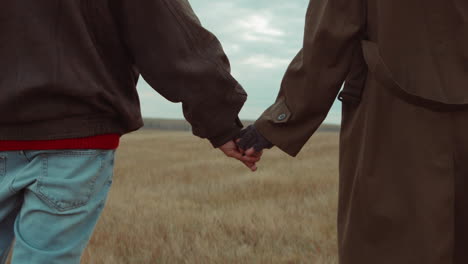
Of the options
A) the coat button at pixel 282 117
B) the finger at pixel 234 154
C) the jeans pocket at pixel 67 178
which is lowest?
the finger at pixel 234 154

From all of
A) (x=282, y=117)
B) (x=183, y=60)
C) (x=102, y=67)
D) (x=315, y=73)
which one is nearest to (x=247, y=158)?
(x=282, y=117)

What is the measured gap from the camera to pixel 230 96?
5.97ft

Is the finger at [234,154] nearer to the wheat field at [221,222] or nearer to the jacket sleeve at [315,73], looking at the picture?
the jacket sleeve at [315,73]

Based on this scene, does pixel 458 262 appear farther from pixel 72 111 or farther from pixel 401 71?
pixel 72 111

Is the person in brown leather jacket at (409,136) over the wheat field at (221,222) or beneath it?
over

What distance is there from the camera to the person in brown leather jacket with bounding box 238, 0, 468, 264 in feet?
5.90

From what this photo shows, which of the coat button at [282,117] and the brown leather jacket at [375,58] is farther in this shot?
the coat button at [282,117]

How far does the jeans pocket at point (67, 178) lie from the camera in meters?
1.40

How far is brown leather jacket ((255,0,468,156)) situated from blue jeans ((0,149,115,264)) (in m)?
0.88

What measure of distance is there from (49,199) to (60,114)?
0.23 metres

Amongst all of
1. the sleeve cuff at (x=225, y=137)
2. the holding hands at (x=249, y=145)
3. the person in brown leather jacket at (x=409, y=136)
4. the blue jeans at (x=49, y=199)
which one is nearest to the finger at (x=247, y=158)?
the holding hands at (x=249, y=145)

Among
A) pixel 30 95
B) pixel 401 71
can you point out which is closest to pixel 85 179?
pixel 30 95

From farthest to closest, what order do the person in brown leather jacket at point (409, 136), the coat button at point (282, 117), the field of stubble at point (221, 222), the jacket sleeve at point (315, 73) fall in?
1. the field of stubble at point (221, 222)
2. the coat button at point (282, 117)
3. the jacket sleeve at point (315, 73)
4. the person in brown leather jacket at point (409, 136)

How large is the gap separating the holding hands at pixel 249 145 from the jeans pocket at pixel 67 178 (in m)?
0.67
